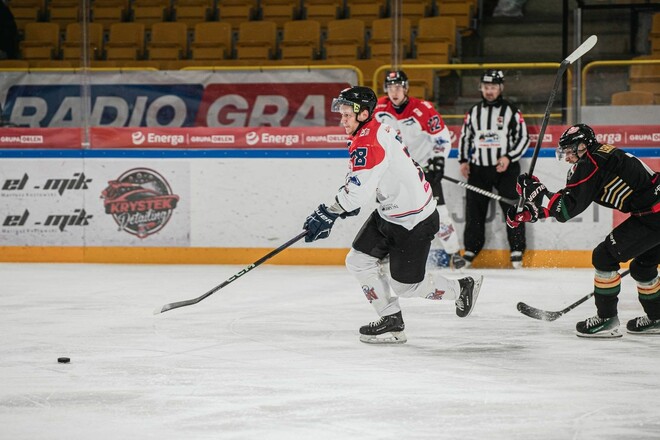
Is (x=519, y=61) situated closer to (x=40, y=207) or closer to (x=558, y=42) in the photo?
(x=558, y=42)

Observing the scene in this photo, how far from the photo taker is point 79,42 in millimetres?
8805

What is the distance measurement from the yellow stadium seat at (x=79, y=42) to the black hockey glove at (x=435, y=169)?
2817mm

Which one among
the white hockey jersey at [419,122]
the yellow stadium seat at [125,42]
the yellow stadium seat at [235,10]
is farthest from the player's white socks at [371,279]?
the yellow stadium seat at [235,10]

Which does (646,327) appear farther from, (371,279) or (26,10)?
(26,10)

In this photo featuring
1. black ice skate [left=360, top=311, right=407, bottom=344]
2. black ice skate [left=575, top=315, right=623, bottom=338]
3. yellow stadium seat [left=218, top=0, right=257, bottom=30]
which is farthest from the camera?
yellow stadium seat [left=218, top=0, right=257, bottom=30]

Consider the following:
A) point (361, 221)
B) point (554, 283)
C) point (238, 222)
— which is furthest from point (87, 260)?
point (554, 283)

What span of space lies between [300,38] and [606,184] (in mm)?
5287

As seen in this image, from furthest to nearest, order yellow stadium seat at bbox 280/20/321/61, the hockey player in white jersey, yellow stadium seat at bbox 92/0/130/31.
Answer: yellow stadium seat at bbox 280/20/321/61 → yellow stadium seat at bbox 92/0/130/31 → the hockey player in white jersey

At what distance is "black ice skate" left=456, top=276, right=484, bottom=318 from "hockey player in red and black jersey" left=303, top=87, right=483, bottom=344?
0.31 metres

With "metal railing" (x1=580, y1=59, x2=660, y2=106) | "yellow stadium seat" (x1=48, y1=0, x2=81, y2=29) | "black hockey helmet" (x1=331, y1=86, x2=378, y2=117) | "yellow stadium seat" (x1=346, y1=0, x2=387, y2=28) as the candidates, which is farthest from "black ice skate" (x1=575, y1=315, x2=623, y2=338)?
"yellow stadium seat" (x1=346, y1=0, x2=387, y2=28)

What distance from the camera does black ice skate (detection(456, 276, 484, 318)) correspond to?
5.55 m

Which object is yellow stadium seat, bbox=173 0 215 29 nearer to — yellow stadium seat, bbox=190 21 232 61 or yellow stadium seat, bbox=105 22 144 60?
yellow stadium seat, bbox=190 21 232 61

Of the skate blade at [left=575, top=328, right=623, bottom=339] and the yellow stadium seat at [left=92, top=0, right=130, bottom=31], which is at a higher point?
the yellow stadium seat at [left=92, top=0, right=130, bottom=31]

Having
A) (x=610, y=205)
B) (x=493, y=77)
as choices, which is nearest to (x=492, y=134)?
(x=493, y=77)
